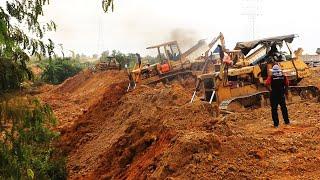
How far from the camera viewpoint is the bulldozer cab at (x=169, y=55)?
83.4 feet

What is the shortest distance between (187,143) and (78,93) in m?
26.1

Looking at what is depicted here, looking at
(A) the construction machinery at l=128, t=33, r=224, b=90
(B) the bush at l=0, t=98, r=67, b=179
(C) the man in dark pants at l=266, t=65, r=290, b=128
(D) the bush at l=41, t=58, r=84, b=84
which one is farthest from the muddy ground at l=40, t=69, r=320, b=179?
(D) the bush at l=41, t=58, r=84, b=84

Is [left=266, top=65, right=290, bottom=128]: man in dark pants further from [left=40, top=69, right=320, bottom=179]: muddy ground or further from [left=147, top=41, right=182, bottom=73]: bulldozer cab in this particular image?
[left=147, top=41, right=182, bottom=73]: bulldozer cab

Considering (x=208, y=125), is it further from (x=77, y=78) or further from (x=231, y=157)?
(x=77, y=78)

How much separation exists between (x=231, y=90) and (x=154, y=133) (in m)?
5.32

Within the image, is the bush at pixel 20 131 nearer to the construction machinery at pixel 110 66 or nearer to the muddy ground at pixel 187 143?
the muddy ground at pixel 187 143

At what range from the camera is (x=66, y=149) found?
14492 millimetres

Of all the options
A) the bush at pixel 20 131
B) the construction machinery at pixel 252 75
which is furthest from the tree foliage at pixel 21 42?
the construction machinery at pixel 252 75

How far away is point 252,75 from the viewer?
624 inches

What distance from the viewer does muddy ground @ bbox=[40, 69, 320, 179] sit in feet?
25.6

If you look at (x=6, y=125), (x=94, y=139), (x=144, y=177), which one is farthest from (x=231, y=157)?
(x=94, y=139)

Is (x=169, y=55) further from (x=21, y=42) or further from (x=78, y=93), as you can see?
(x=21, y=42)

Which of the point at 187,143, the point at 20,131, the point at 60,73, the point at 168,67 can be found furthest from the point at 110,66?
the point at 20,131

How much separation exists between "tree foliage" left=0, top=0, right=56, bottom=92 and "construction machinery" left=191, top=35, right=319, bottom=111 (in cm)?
834
